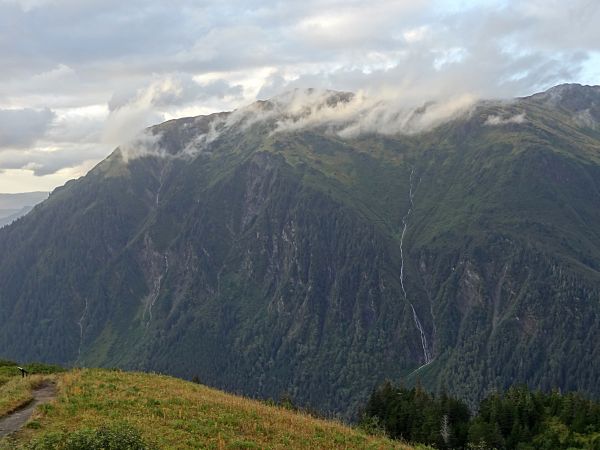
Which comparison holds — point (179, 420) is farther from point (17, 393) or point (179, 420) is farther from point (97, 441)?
point (17, 393)

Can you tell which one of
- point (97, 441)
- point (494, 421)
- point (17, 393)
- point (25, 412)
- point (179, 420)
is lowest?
point (494, 421)

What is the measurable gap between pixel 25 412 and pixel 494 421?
83.1 meters

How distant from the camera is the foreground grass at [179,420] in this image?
36156 mm

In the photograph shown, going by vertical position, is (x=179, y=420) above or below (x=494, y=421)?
above

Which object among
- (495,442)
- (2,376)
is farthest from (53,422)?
(495,442)

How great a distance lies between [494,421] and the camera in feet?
338

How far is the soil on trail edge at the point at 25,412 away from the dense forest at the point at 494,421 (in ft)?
167

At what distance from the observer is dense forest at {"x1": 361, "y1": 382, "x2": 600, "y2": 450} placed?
91938mm

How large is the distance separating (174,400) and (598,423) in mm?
71999

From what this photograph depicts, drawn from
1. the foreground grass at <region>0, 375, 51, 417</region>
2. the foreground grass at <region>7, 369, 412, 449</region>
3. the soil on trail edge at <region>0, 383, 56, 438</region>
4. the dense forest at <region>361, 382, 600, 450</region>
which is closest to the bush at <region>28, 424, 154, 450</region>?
the foreground grass at <region>7, 369, 412, 449</region>

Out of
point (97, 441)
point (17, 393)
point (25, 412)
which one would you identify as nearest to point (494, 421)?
point (17, 393)

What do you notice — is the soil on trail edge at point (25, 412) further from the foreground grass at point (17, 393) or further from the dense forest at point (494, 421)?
the dense forest at point (494, 421)

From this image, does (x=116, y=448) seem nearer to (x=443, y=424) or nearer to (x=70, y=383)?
(x=70, y=383)

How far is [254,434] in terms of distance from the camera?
40062mm
